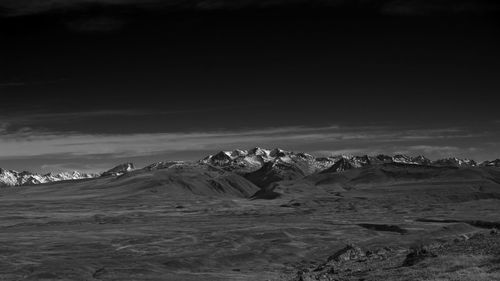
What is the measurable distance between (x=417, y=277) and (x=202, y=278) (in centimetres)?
7130

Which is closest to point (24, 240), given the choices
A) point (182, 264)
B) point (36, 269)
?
point (36, 269)

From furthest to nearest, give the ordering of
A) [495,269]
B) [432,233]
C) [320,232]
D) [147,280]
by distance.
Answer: [320,232] < [432,233] < [147,280] < [495,269]

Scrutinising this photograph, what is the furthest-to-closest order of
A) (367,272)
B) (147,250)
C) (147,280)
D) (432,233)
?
(432,233) → (147,250) → (147,280) → (367,272)

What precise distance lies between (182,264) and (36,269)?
1287 inches

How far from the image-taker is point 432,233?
179000 mm

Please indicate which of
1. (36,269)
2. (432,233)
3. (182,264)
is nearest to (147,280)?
(182,264)

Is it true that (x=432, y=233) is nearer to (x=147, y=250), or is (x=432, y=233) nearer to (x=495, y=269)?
(x=147, y=250)

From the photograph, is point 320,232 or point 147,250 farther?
point 320,232

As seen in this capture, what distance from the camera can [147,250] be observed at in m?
157

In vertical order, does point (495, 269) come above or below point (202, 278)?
above

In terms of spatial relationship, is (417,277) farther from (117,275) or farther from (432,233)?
(432,233)

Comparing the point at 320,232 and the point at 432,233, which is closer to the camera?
the point at 432,233

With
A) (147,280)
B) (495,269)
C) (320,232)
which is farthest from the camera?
(320,232)

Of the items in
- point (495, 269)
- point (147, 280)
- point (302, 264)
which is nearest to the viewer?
point (495, 269)
